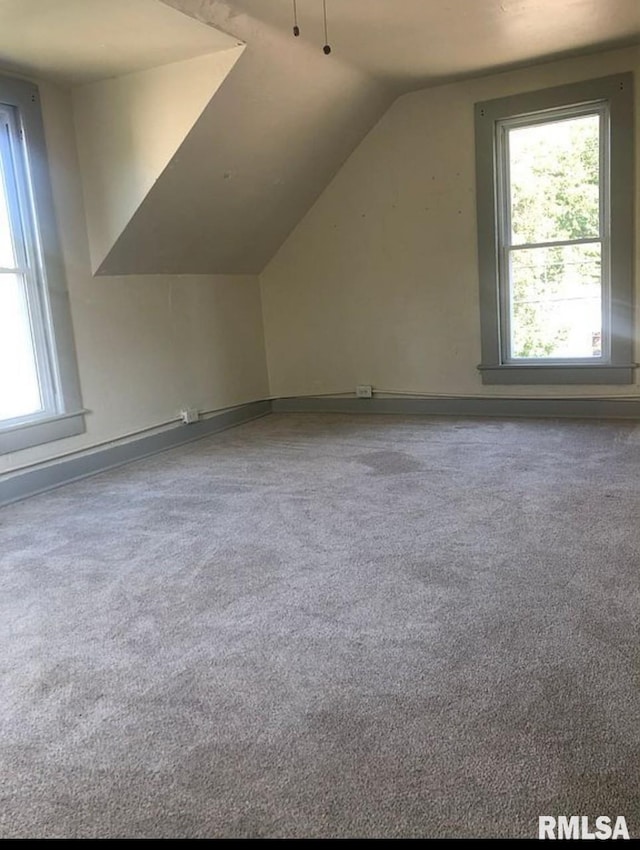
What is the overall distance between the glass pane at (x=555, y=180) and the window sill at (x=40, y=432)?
3264 millimetres

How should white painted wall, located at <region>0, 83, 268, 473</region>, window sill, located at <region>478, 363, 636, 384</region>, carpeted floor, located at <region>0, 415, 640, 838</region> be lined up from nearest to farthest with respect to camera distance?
carpeted floor, located at <region>0, 415, 640, 838</region>
white painted wall, located at <region>0, 83, 268, 473</region>
window sill, located at <region>478, 363, 636, 384</region>

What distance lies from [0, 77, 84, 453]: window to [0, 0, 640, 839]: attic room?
0.06 feet

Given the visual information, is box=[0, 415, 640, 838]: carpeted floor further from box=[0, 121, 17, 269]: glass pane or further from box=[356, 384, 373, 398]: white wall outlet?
box=[356, 384, 373, 398]: white wall outlet

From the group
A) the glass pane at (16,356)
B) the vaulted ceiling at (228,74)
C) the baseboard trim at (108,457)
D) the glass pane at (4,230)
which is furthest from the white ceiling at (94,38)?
the baseboard trim at (108,457)

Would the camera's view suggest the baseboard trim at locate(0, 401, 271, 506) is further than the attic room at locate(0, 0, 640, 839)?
Yes

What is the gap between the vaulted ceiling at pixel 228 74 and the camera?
129 inches

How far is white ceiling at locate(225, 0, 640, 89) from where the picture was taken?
341cm

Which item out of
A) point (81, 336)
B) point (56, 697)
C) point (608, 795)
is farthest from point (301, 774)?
point (81, 336)

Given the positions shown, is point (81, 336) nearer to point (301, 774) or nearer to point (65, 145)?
point (65, 145)

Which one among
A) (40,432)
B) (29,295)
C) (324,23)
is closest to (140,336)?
(29,295)

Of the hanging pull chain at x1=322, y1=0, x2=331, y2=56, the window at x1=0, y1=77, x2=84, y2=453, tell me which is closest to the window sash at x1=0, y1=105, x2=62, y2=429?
the window at x1=0, y1=77, x2=84, y2=453

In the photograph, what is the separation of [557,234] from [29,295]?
347cm

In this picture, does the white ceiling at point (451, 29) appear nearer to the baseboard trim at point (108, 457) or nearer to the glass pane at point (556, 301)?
the glass pane at point (556, 301)

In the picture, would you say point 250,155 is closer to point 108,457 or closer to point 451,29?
point 451,29
